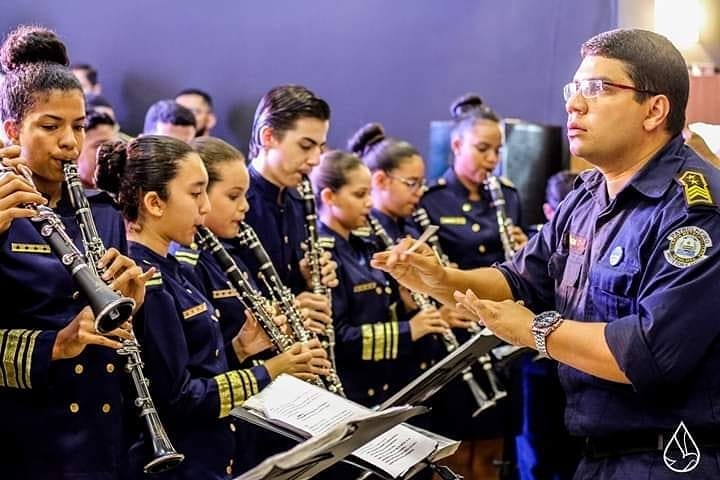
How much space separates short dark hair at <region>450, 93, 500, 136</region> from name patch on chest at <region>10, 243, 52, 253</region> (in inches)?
106

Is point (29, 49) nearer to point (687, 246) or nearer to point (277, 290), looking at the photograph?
point (277, 290)

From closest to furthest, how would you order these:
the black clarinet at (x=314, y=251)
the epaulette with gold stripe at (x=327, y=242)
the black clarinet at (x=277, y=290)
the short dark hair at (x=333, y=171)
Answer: the black clarinet at (x=277, y=290) < the black clarinet at (x=314, y=251) < the epaulette with gold stripe at (x=327, y=242) < the short dark hair at (x=333, y=171)

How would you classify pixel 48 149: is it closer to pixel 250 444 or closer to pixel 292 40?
pixel 250 444

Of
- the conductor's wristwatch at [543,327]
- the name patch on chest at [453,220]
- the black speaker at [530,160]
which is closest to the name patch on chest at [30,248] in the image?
the conductor's wristwatch at [543,327]

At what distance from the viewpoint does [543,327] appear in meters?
2.38

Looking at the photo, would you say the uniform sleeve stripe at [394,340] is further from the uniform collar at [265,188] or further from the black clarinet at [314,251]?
the uniform collar at [265,188]

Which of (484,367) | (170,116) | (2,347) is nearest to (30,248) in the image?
(2,347)

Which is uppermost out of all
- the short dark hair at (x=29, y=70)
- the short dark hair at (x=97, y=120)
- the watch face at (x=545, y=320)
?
the short dark hair at (x=29, y=70)

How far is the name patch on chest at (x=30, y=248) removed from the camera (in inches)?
98.9

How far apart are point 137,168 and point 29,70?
0.42 m

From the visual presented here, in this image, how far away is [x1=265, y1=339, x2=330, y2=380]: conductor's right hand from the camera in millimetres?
3096

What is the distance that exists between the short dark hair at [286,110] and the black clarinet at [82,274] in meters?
1.40

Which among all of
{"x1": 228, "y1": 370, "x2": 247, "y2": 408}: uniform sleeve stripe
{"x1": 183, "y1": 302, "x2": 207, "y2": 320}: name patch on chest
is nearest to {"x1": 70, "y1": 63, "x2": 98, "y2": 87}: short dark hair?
{"x1": 183, "y1": 302, "x2": 207, "y2": 320}: name patch on chest

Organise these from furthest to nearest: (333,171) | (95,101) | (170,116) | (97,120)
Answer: (95,101)
(170,116)
(97,120)
(333,171)
